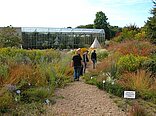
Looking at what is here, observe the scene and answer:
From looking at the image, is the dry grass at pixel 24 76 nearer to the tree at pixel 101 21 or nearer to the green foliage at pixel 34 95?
the green foliage at pixel 34 95

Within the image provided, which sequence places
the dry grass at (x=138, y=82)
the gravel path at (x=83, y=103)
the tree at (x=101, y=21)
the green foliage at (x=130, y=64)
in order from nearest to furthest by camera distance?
the gravel path at (x=83, y=103) → the dry grass at (x=138, y=82) → the green foliage at (x=130, y=64) → the tree at (x=101, y=21)

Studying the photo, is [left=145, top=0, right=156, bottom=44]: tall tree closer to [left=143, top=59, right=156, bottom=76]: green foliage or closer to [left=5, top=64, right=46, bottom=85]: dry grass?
[left=143, top=59, right=156, bottom=76]: green foliage

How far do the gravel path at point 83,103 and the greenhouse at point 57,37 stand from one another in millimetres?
31391

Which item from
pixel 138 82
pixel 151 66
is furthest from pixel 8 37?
pixel 138 82

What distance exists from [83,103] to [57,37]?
112 feet

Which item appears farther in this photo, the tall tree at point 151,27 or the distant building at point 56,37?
the distant building at point 56,37

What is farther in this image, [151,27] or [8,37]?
[8,37]

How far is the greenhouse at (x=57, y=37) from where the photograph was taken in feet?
136

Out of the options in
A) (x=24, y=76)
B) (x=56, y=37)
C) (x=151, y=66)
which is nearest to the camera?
(x=24, y=76)

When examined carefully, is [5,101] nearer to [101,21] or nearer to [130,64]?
[130,64]

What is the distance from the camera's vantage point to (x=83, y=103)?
8.55 metres

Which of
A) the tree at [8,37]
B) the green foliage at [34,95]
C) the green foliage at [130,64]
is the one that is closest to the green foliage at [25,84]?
the green foliage at [34,95]

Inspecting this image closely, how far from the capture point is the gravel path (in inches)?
304

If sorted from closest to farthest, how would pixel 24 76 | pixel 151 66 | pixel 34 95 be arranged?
pixel 34 95 < pixel 24 76 < pixel 151 66
